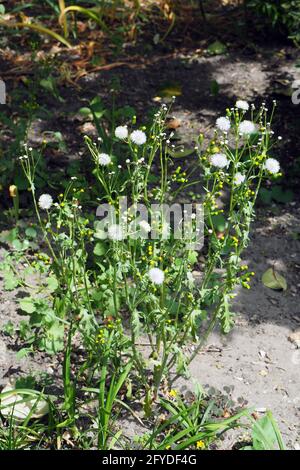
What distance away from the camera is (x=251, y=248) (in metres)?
3.93

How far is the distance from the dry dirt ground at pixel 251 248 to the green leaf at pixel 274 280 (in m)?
0.03

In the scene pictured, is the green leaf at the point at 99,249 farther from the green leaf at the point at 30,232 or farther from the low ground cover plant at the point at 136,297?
the green leaf at the point at 30,232

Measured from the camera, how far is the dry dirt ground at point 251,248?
3.24 metres

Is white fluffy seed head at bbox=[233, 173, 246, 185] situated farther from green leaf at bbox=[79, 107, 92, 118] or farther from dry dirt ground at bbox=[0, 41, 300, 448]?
green leaf at bbox=[79, 107, 92, 118]

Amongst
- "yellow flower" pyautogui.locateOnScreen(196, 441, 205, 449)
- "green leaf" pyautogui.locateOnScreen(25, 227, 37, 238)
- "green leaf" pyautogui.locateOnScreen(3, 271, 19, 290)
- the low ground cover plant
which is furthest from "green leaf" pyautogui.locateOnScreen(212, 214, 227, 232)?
"yellow flower" pyautogui.locateOnScreen(196, 441, 205, 449)

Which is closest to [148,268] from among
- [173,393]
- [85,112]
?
[173,393]

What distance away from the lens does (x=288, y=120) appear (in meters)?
4.74

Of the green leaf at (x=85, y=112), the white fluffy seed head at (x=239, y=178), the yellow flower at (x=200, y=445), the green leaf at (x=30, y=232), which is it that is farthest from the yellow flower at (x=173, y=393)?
the green leaf at (x=85, y=112)

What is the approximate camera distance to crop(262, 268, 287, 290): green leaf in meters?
3.70

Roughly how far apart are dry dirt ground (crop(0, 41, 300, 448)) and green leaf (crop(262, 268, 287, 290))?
0.03 metres

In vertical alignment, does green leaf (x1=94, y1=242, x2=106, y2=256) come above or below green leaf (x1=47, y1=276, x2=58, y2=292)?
above

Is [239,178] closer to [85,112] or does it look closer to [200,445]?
[200,445]
